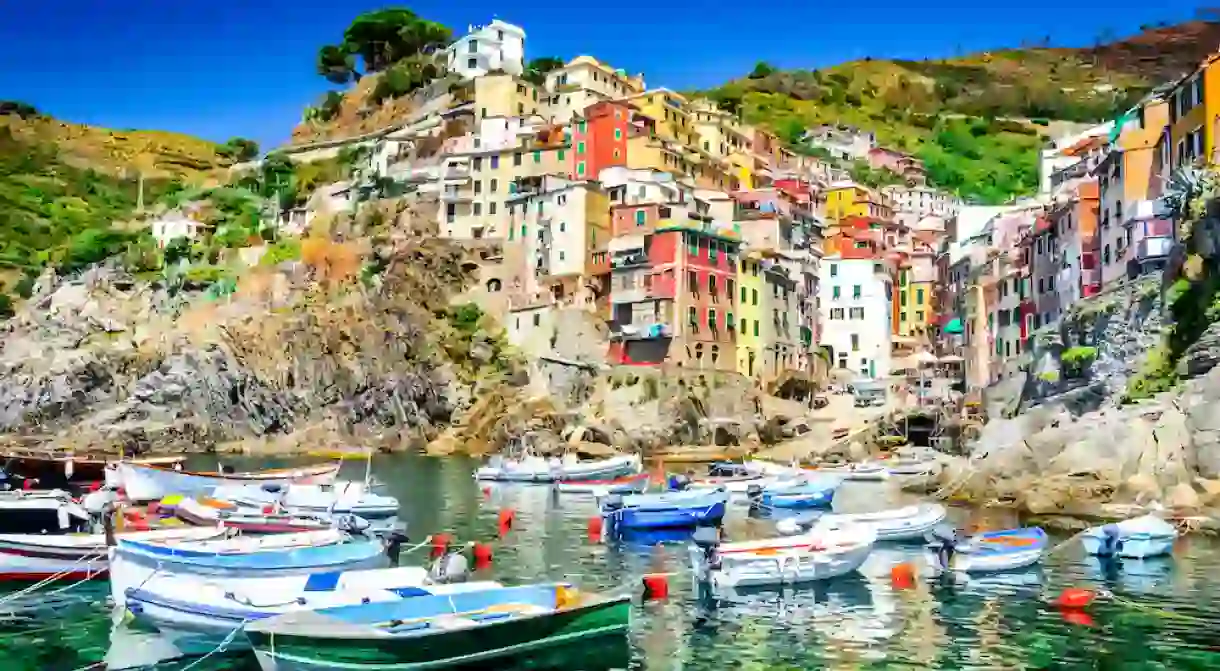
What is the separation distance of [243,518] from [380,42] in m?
122

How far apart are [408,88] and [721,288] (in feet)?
208

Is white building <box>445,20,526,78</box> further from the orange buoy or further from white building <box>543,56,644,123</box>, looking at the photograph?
the orange buoy

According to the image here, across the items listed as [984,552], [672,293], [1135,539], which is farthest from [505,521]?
[672,293]

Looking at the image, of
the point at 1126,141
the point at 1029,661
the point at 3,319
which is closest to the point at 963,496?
the point at 1126,141

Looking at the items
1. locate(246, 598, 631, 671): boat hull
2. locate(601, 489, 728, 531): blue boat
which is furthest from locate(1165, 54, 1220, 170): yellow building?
locate(246, 598, 631, 671): boat hull

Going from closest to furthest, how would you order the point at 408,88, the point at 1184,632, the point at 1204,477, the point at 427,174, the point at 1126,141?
the point at 1184,632, the point at 1204,477, the point at 1126,141, the point at 427,174, the point at 408,88

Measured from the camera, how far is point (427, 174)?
99750mm

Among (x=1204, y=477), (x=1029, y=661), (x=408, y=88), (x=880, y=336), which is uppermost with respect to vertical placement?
(x=408, y=88)

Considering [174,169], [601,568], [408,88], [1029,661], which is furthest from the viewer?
[174,169]

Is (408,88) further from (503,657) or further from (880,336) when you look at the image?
(503,657)

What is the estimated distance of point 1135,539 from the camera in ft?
104

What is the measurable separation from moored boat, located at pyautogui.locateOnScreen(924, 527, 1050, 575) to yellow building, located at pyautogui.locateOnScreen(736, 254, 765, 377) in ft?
169

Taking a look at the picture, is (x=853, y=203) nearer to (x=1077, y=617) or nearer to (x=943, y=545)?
(x=943, y=545)

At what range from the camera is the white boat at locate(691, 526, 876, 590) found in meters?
27.2
